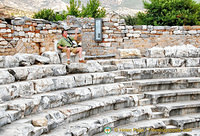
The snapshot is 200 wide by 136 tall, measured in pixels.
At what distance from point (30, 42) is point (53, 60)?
203 inches

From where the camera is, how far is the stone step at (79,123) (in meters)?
4.49

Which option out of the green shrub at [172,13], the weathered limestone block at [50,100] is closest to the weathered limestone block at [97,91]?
the weathered limestone block at [50,100]

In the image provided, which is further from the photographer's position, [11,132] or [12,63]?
[12,63]

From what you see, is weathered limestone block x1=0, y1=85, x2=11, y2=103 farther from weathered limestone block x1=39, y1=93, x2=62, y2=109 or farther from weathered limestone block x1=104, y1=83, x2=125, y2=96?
weathered limestone block x1=104, y1=83, x2=125, y2=96

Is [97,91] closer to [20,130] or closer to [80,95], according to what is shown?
[80,95]

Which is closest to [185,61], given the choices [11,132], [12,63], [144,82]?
[144,82]

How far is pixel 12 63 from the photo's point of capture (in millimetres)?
6836

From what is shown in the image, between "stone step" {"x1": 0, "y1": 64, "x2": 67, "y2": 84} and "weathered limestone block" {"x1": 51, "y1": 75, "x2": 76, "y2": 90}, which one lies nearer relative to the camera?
"stone step" {"x1": 0, "y1": 64, "x2": 67, "y2": 84}

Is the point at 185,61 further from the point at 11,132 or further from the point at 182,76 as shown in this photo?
the point at 11,132

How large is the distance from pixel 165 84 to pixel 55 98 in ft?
12.7

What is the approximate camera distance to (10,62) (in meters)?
6.78

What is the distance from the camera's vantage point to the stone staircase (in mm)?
5246

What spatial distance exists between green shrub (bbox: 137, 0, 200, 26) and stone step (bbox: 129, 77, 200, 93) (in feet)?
46.7

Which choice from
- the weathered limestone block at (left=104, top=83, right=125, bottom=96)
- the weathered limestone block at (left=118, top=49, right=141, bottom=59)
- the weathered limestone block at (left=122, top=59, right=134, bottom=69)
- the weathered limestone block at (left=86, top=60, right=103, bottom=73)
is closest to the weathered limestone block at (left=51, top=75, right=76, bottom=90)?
the weathered limestone block at (left=104, top=83, right=125, bottom=96)
